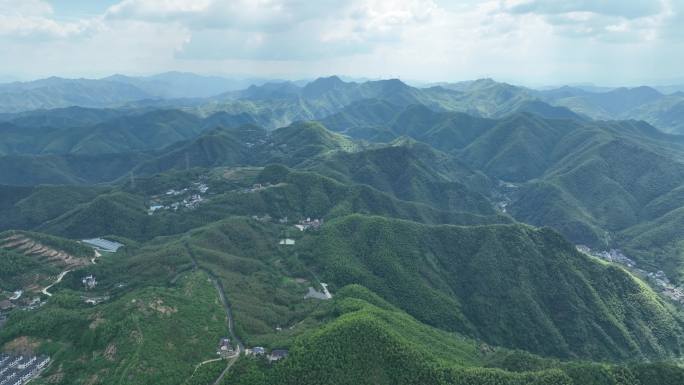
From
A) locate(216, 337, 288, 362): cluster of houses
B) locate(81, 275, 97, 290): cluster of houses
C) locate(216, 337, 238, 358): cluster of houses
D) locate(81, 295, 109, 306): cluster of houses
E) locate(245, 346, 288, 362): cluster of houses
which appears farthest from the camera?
locate(81, 275, 97, 290): cluster of houses

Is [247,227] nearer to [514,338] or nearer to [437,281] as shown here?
[437,281]

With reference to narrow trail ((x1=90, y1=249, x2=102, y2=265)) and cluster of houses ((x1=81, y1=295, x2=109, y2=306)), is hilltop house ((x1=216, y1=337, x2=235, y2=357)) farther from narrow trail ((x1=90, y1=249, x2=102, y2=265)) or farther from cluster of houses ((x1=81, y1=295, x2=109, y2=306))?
narrow trail ((x1=90, y1=249, x2=102, y2=265))

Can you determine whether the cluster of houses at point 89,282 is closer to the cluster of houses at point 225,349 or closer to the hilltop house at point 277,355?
the cluster of houses at point 225,349

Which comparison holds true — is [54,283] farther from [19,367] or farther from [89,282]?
[19,367]

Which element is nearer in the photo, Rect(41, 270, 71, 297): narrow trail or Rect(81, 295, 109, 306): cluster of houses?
Rect(81, 295, 109, 306): cluster of houses

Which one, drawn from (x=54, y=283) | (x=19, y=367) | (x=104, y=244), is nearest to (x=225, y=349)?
(x=19, y=367)

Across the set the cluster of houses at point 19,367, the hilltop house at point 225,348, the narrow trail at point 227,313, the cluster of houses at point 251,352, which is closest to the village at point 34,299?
the cluster of houses at point 19,367

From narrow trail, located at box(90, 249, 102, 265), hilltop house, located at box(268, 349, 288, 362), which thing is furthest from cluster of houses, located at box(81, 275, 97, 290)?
hilltop house, located at box(268, 349, 288, 362)
